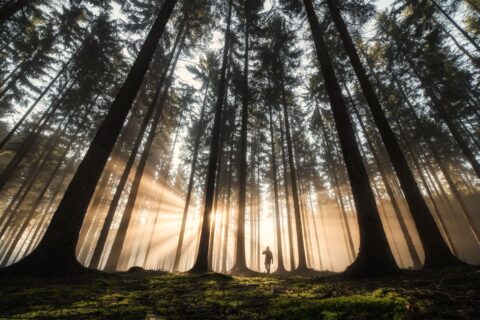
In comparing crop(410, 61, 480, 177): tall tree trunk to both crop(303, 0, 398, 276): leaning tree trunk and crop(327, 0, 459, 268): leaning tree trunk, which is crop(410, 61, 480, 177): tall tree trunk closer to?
crop(327, 0, 459, 268): leaning tree trunk

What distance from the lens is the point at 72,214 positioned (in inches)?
216

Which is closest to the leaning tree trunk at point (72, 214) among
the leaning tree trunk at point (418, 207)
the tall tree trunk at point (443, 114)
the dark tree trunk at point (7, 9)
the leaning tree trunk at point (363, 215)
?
the leaning tree trunk at point (363, 215)

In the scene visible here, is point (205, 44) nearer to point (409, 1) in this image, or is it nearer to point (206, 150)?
point (206, 150)

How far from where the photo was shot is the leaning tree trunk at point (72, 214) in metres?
5.00

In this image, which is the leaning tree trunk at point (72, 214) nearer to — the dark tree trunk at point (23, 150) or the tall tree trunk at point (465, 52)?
the dark tree trunk at point (23, 150)

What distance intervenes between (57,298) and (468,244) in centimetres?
4399

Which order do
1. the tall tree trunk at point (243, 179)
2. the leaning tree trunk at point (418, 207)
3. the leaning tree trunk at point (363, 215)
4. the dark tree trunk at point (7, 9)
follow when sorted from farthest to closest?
the tall tree trunk at point (243, 179) < the dark tree trunk at point (7, 9) < the leaning tree trunk at point (418, 207) < the leaning tree trunk at point (363, 215)

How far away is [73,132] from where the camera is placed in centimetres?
2470

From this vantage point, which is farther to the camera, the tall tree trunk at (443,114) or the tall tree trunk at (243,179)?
the tall tree trunk at (443,114)

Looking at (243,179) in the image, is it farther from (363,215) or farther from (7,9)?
(7,9)

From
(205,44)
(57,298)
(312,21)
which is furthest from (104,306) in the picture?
(205,44)

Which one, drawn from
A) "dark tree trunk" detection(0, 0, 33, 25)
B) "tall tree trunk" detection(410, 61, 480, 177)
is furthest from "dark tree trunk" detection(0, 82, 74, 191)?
"tall tree trunk" detection(410, 61, 480, 177)

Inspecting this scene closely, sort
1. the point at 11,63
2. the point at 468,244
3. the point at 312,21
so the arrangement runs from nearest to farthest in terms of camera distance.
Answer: the point at 312,21
the point at 11,63
the point at 468,244

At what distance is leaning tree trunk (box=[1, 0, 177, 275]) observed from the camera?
4996 millimetres
